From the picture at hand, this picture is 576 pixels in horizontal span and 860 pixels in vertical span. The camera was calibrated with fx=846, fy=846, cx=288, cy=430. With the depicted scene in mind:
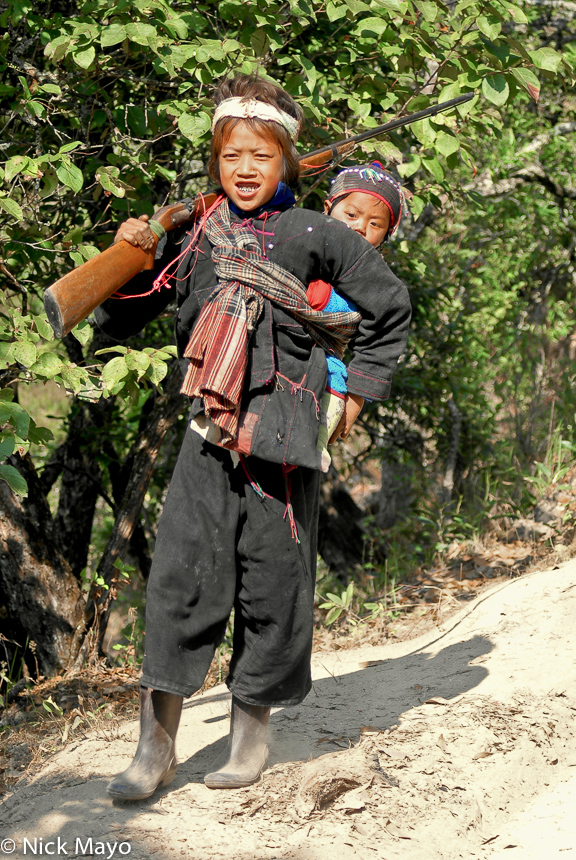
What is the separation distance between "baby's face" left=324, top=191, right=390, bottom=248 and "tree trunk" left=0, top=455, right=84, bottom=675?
2.45 m

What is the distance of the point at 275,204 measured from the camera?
2.48 meters

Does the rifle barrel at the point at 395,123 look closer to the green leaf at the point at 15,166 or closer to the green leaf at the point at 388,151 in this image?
the green leaf at the point at 388,151

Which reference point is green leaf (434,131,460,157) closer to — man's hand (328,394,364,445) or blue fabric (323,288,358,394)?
blue fabric (323,288,358,394)

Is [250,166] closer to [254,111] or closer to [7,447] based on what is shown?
[254,111]

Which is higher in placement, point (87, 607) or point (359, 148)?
point (359, 148)

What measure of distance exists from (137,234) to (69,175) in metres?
0.86

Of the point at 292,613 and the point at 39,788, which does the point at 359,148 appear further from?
the point at 39,788

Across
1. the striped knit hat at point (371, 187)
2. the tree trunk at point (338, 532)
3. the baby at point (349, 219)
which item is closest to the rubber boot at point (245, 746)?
the baby at point (349, 219)

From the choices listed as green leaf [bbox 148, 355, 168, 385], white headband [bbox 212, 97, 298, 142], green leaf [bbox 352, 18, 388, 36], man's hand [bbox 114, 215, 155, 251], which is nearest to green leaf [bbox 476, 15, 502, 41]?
green leaf [bbox 352, 18, 388, 36]

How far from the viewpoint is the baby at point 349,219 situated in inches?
98.4

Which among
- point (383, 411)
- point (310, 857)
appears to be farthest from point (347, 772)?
point (383, 411)

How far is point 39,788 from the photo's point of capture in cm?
270

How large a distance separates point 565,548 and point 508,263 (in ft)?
12.8

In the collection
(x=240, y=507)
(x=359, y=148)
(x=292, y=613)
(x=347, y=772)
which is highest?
(x=359, y=148)
